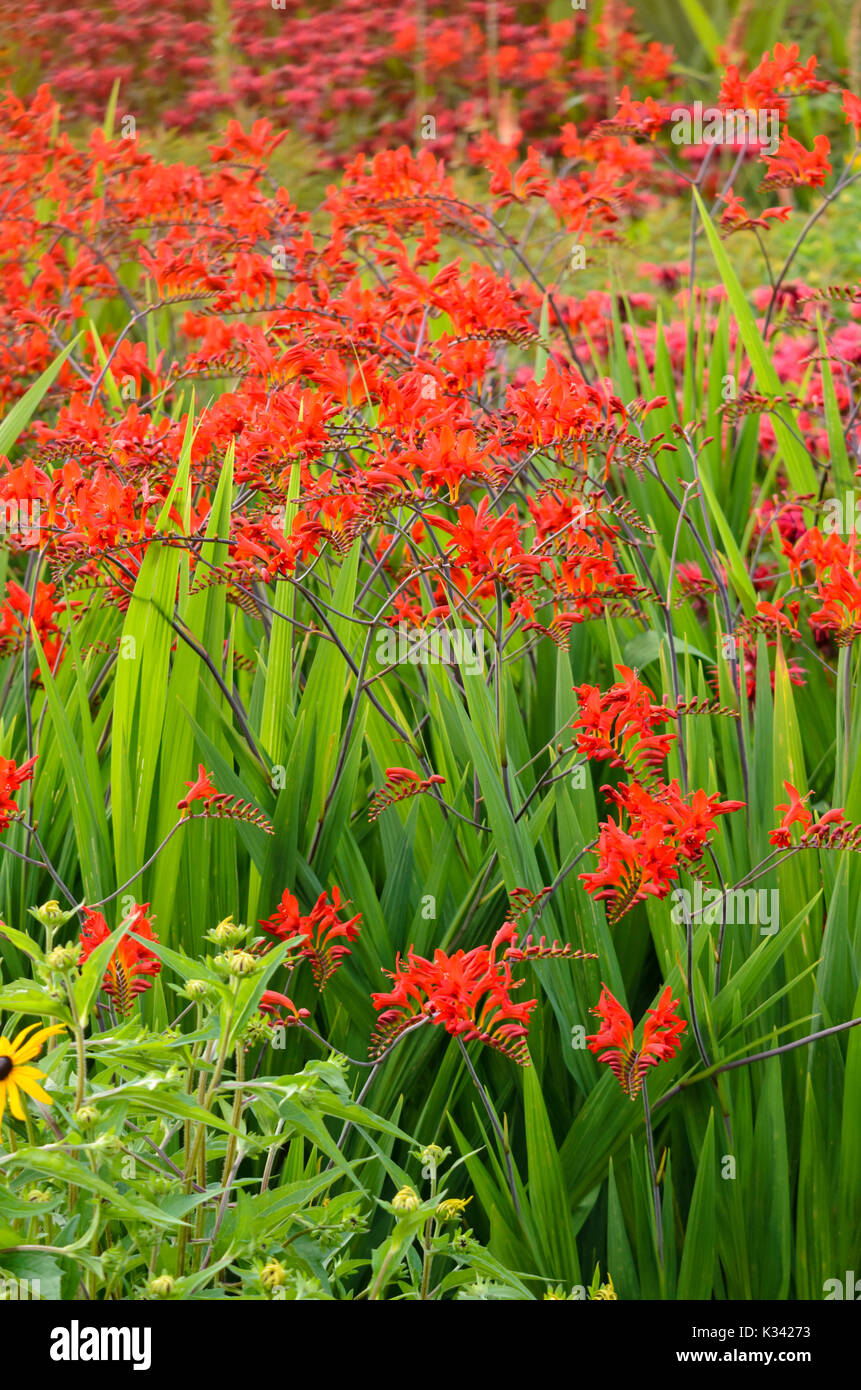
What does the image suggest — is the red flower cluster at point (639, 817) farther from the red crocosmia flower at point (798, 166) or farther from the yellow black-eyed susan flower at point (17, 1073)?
the red crocosmia flower at point (798, 166)

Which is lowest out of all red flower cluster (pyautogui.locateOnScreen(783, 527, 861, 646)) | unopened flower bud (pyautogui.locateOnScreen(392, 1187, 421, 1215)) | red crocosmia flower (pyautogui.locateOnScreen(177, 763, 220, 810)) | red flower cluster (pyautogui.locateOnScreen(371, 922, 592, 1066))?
unopened flower bud (pyautogui.locateOnScreen(392, 1187, 421, 1215))

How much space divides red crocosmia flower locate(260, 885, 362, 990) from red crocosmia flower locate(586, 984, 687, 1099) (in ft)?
1.19

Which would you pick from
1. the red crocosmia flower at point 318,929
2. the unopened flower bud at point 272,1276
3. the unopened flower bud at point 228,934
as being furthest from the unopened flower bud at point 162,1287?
the red crocosmia flower at point 318,929

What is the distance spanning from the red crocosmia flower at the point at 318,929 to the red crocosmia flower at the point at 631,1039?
364 mm

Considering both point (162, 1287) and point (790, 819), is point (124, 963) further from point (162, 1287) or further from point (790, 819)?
point (790, 819)

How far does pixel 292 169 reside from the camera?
6.93m

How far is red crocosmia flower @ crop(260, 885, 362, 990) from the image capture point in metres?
1.65

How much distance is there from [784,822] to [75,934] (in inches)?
43.3

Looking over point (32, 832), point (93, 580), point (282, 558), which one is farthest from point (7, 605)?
point (282, 558)

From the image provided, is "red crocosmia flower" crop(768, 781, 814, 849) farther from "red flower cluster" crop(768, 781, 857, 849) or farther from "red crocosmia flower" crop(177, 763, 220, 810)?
"red crocosmia flower" crop(177, 763, 220, 810)

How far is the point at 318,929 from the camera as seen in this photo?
1705 mm

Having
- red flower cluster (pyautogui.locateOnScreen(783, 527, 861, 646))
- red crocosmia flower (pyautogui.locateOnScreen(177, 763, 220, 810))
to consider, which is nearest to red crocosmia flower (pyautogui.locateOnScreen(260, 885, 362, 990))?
red crocosmia flower (pyautogui.locateOnScreen(177, 763, 220, 810))

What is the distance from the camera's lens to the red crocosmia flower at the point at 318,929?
1647 millimetres

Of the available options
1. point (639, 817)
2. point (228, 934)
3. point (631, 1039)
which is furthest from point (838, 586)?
point (228, 934)
